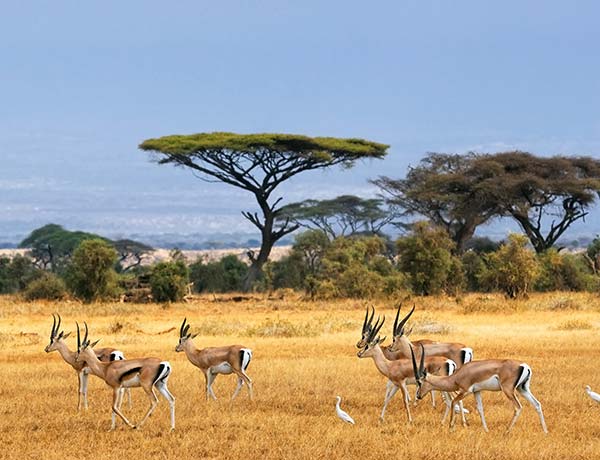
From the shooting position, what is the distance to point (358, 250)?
1439 inches

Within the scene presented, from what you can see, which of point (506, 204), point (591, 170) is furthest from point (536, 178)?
point (591, 170)

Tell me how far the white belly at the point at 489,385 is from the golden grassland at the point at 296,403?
1.43 ft

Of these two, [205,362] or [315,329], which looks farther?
[315,329]

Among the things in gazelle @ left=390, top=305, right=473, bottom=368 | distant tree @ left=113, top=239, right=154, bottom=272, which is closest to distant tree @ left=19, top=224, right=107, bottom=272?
distant tree @ left=113, top=239, right=154, bottom=272

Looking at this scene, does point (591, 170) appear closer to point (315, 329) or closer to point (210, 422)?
point (315, 329)

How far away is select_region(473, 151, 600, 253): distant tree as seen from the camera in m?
40.9

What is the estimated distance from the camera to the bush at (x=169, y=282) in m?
33.4

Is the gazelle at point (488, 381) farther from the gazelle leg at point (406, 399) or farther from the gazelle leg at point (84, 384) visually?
the gazelle leg at point (84, 384)

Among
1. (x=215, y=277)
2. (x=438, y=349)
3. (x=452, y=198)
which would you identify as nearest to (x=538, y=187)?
(x=452, y=198)

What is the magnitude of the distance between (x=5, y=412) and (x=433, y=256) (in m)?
22.4

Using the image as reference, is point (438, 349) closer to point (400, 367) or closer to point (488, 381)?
point (400, 367)

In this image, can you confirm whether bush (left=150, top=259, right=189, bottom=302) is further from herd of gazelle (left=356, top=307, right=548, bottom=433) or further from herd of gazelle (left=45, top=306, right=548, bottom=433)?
herd of gazelle (left=356, top=307, right=548, bottom=433)

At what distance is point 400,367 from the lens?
35.7ft

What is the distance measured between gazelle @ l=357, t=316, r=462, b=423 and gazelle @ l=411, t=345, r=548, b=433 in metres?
0.46
